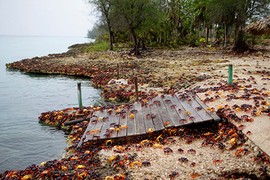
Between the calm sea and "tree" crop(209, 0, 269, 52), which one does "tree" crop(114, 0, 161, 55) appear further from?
the calm sea

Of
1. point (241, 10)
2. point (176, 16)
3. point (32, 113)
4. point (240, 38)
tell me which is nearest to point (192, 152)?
point (32, 113)

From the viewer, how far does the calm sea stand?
345 inches

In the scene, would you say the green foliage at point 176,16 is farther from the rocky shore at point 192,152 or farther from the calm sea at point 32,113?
the rocky shore at point 192,152

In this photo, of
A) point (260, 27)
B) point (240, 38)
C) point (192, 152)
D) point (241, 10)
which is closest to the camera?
point (192, 152)

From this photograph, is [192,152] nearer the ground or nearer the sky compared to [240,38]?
nearer the ground

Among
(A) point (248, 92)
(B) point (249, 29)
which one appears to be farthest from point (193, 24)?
(A) point (248, 92)

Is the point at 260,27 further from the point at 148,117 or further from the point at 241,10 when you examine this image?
the point at 148,117

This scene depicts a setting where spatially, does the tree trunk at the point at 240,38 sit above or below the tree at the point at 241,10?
below

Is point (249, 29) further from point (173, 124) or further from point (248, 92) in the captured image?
point (173, 124)

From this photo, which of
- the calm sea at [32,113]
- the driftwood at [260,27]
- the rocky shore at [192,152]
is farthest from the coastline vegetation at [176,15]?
the rocky shore at [192,152]

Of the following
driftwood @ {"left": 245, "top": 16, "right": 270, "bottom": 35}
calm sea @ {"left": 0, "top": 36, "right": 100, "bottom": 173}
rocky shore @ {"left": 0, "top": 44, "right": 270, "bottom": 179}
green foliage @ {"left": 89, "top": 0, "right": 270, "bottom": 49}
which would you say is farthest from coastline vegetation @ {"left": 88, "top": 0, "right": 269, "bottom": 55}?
rocky shore @ {"left": 0, "top": 44, "right": 270, "bottom": 179}

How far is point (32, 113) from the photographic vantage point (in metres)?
13.6

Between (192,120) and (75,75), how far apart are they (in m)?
18.0

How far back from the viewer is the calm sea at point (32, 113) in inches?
345
